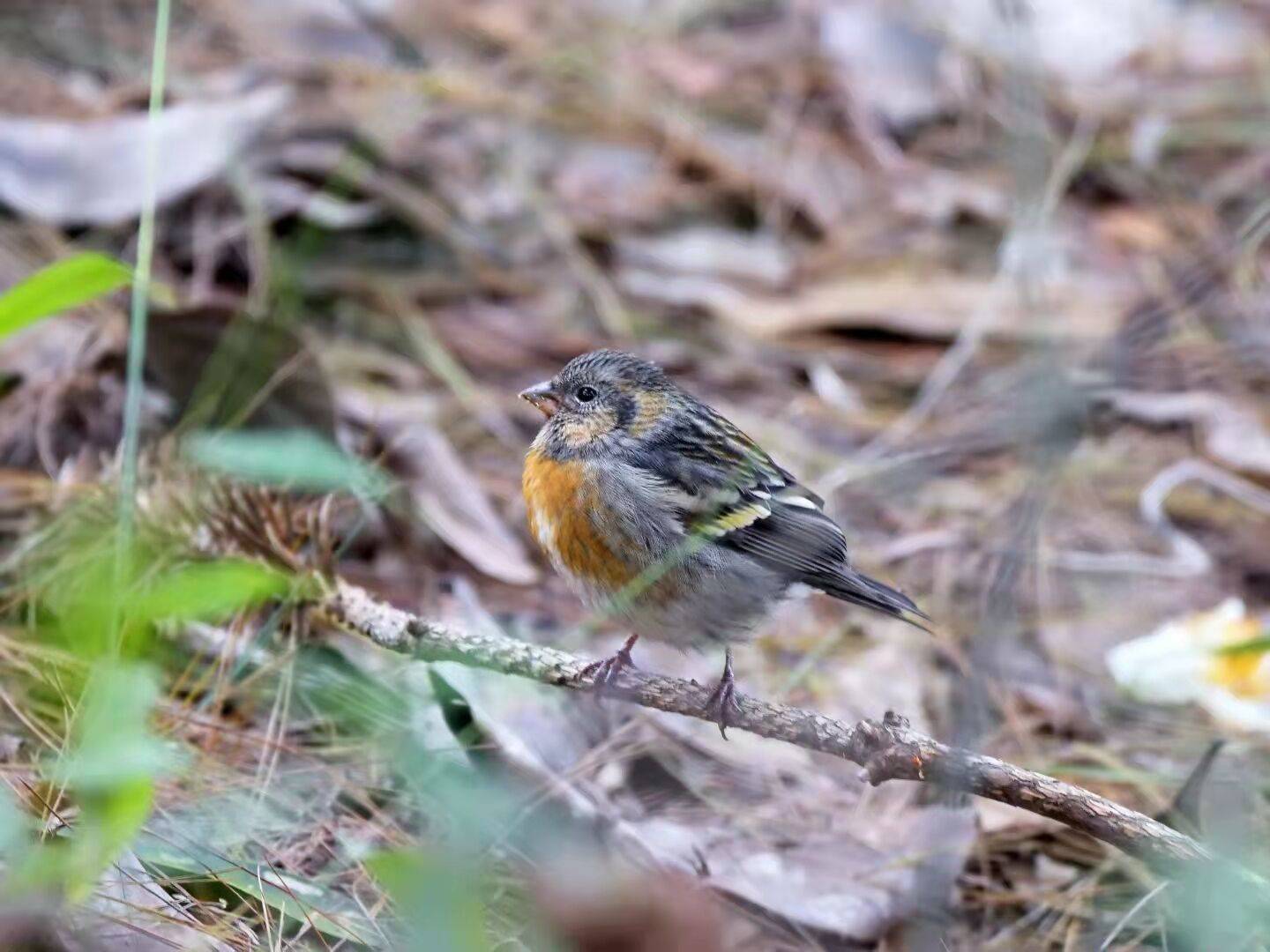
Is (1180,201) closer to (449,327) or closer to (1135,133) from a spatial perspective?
(1135,133)

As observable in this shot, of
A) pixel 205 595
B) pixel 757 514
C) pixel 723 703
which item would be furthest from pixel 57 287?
pixel 757 514

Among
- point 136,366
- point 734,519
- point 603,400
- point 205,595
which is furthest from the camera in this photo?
point 603,400

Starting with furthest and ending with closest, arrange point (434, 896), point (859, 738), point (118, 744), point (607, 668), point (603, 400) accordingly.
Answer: point (603, 400) → point (607, 668) → point (859, 738) → point (118, 744) → point (434, 896)

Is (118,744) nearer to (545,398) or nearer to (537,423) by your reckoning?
(545,398)

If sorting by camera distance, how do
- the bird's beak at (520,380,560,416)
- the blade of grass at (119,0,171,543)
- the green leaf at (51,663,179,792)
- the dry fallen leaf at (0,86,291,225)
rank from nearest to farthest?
the green leaf at (51,663,179,792)
the blade of grass at (119,0,171,543)
the bird's beak at (520,380,560,416)
the dry fallen leaf at (0,86,291,225)

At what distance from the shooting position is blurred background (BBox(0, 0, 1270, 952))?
270 centimetres

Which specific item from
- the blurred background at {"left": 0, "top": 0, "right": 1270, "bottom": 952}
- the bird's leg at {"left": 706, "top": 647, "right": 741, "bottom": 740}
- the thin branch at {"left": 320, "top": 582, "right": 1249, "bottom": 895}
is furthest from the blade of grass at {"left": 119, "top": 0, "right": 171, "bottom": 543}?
the bird's leg at {"left": 706, "top": 647, "right": 741, "bottom": 740}

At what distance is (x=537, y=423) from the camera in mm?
5484

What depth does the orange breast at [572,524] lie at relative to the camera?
365cm

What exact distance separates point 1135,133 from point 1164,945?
17.9 ft

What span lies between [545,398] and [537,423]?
1.29m

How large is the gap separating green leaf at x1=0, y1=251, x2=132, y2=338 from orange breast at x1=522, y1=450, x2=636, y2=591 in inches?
44.6

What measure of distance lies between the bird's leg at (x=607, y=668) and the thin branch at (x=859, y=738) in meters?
0.02

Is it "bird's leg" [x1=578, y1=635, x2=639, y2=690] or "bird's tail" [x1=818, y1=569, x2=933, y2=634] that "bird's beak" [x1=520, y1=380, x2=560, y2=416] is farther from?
"bird's tail" [x1=818, y1=569, x2=933, y2=634]
